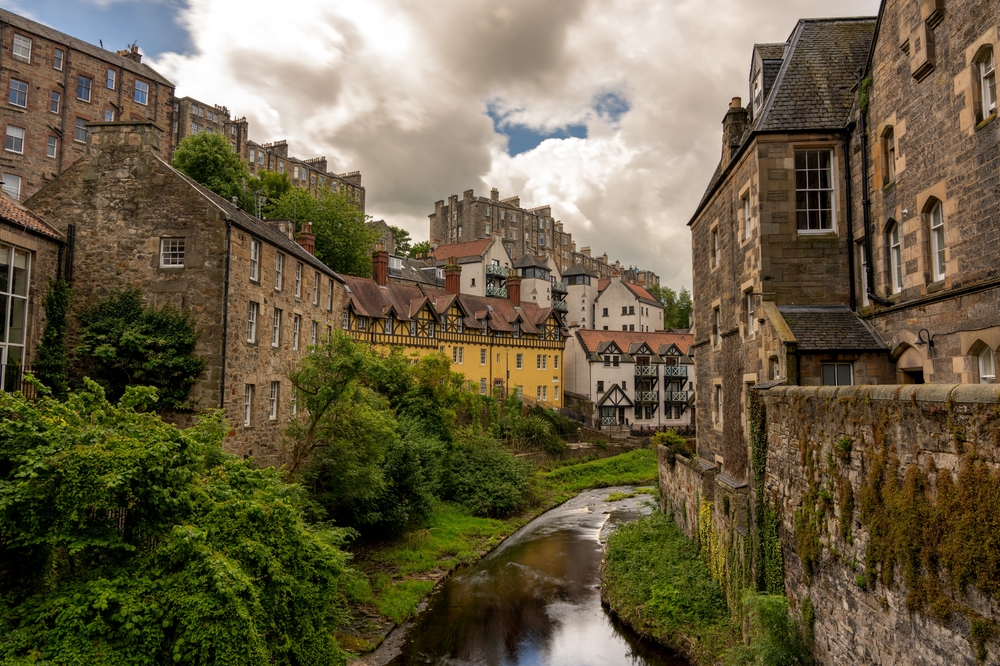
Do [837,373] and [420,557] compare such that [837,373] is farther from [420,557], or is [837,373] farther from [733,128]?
[420,557]

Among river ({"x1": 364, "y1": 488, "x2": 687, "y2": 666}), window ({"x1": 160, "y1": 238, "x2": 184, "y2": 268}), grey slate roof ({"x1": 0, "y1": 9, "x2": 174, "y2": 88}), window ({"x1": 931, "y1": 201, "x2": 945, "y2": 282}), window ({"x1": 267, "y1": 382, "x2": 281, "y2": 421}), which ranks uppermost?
grey slate roof ({"x1": 0, "y1": 9, "x2": 174, "y2": 88})

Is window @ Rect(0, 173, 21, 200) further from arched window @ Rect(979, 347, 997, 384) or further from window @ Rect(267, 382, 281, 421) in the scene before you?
arched window @ Rect(979, 347, 997, 384)

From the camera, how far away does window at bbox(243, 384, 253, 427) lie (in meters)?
20.7

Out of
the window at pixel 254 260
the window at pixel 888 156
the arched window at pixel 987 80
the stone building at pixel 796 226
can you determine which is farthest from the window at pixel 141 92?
the arched window at pixel 987 80

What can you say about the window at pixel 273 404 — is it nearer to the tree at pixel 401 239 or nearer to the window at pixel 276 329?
the window at pixel 276 329

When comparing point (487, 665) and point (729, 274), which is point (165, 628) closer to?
point (487, 665)

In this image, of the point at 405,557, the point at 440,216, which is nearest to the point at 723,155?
the point at 405,557

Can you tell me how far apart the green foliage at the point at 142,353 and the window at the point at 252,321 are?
6.65 ft

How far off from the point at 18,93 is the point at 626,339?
156 feet

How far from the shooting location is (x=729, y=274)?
18.6 meters

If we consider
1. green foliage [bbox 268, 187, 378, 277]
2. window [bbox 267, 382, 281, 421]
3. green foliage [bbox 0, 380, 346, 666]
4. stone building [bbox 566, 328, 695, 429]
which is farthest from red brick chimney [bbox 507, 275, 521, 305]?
green foliage [bbox 0, 380, 346, 666]

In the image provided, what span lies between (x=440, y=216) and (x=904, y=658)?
96.6m

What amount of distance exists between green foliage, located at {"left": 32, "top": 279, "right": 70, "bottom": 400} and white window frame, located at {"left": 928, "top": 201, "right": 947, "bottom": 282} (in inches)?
832

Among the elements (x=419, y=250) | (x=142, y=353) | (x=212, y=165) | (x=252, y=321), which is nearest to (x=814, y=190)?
(x=252, y=321)
